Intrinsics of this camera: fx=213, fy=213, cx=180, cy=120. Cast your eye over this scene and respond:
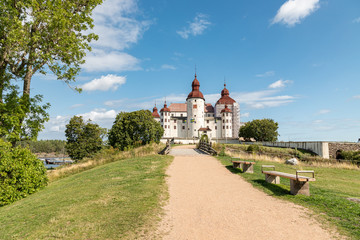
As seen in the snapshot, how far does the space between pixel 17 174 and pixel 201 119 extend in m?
67.0

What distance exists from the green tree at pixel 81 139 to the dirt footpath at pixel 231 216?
37290 millimetres

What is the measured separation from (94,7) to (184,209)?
13.2 m

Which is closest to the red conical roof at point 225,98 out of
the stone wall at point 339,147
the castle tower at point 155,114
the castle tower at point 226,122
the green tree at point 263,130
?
the castle tower at point 226,122

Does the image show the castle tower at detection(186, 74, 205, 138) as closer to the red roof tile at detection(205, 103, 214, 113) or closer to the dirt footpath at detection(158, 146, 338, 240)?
the red roof tile at detection(205, 103, 214, 113)

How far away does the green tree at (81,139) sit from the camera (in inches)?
1636

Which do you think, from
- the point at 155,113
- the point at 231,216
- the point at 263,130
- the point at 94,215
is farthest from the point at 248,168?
the point at 155,113

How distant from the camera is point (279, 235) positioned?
192 inches

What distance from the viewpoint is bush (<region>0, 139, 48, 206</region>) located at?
9.76 meters

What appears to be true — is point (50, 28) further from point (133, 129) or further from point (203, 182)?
point (133, 129)

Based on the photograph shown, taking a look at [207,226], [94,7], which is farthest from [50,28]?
[207,226]

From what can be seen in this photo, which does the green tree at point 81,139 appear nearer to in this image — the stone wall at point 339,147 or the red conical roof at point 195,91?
the red conical roof at point 195,91

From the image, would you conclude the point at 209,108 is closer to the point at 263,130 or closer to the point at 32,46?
the point at 263,130

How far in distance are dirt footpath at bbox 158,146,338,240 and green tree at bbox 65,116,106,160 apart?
37290 mm

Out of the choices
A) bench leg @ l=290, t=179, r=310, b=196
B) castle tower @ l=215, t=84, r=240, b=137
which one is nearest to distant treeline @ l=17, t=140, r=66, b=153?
castle tower @ l=215, t=84, r=240, b=137
